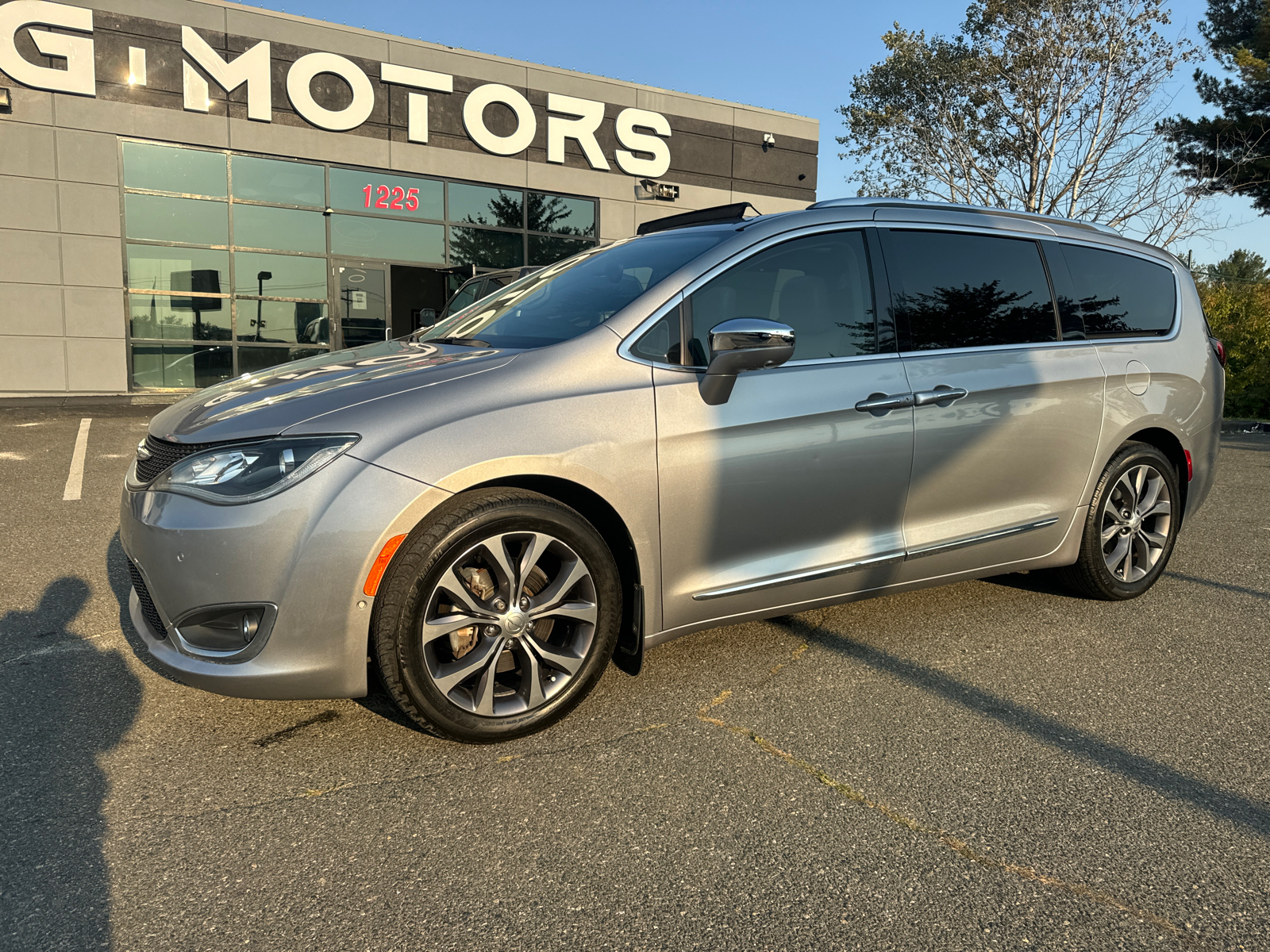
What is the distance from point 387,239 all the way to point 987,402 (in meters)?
15.0

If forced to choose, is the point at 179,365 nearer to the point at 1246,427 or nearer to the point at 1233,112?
the point at 1246,427

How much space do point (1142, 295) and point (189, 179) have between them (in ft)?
50.0

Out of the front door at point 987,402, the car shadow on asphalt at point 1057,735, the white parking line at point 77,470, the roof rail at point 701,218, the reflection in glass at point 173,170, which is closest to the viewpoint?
the car shadow on asphalt at point 1057,735

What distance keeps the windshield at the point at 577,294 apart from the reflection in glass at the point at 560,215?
1492cm

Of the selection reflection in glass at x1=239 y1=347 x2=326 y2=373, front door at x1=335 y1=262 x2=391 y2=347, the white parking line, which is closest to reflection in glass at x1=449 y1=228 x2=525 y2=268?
front door at x1=335 y1=262 x2=391 y2=347

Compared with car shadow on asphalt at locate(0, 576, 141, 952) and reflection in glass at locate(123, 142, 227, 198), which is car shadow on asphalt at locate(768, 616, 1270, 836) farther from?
reflection in glass at locate(123, 142, 227, 198)

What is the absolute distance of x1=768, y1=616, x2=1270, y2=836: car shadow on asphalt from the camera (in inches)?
100.0

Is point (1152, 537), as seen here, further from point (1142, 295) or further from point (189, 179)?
point (189, 179)

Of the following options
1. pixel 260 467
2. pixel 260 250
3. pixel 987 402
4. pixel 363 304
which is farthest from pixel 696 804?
pixel 363 304

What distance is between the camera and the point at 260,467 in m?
2.61

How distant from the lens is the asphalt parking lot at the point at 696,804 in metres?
2.01

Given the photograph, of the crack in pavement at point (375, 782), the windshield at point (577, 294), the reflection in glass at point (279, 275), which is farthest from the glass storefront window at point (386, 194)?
the crack in pavement at point (375, 782)

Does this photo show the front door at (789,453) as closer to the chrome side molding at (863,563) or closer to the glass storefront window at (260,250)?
the chrome side molding at (863,563)

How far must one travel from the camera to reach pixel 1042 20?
69.5ft
